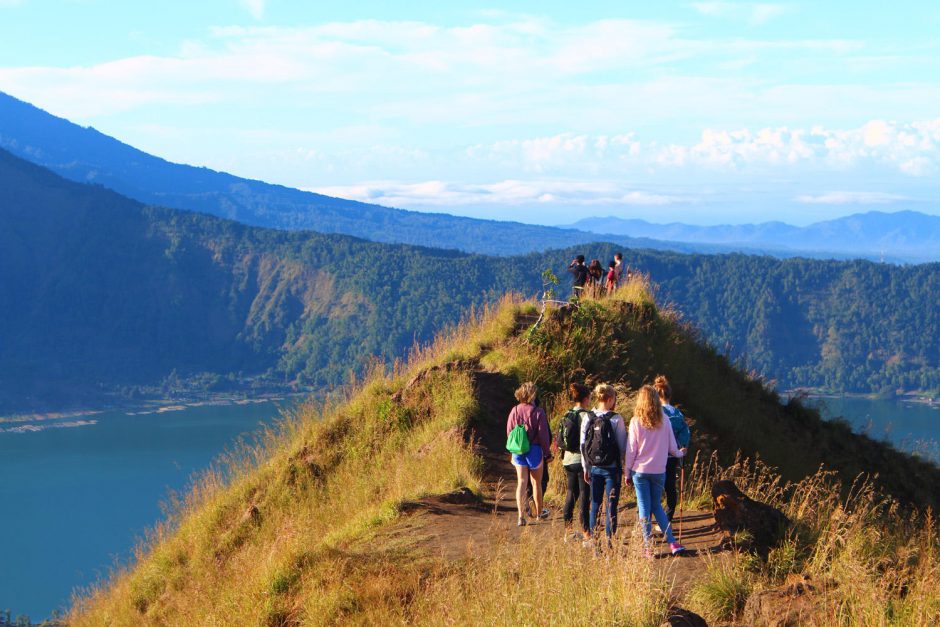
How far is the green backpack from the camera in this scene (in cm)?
838

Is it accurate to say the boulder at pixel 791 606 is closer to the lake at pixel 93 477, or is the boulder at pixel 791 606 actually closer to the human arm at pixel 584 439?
the human arm at pixel 584 439

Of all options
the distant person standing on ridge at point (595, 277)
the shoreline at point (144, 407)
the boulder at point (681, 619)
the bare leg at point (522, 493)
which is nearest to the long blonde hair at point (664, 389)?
the bare leg at point (522, 493)

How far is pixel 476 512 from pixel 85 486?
11648 centimetres

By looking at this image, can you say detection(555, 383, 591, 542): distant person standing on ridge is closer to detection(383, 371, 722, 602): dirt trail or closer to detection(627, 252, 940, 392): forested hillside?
detection(383, 371, 722, 602): dirt trail

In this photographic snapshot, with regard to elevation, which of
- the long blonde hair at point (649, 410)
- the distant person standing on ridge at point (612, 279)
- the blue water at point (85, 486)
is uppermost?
the distant person standing on ridge at point (612, 279)

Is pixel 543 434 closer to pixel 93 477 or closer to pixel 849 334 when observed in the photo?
pixel 93 477

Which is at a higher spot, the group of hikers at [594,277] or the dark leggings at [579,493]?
the group of hikers at [594,277]

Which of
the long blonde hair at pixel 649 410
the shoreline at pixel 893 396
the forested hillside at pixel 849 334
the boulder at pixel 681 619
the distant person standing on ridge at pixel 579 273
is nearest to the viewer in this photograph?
the boulder at pixel 681 619

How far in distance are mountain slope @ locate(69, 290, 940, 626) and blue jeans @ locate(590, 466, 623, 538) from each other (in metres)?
0.44

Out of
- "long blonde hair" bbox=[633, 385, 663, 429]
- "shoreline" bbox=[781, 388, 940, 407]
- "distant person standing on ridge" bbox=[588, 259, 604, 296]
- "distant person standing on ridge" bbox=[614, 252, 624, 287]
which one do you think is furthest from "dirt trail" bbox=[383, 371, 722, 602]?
"shoreline" bbox=[781, 388, 940, 407]

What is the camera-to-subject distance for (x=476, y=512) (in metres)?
9.05

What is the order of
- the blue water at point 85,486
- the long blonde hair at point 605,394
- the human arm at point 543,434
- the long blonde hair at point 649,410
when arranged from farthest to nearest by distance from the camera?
the blue water at point 85,486, the human arm at point 543,434, the long blonde hair at point 605,394, the long blonde hair at point 649,410

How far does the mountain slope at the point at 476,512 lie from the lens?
553cm

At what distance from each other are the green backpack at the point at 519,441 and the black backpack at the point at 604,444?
103 centimetres
